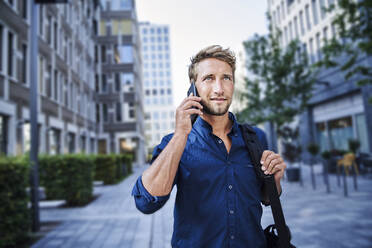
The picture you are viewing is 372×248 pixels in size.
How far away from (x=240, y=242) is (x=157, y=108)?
81.9 meters

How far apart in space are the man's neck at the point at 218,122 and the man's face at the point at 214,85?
5.2 inches

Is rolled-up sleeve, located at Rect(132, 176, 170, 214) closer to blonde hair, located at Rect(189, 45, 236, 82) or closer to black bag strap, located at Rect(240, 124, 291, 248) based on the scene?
black bag strap, located at Rect(240, 124, 291, 248)

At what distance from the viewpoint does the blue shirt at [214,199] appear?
1450mm

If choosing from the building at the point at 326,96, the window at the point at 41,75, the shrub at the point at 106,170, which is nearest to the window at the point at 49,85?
the window at the point at 41,75

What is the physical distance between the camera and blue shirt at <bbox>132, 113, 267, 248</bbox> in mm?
1450

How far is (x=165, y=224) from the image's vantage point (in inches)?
261

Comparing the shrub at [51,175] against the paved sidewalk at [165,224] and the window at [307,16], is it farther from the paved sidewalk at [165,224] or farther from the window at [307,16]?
the window at [307,16]

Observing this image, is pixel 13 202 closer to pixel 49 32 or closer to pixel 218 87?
pixel 218 87

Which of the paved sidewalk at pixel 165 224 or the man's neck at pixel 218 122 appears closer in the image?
the man's neck at pixel 218 122

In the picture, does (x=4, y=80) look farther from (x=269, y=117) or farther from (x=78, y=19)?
(x=78, y=19)

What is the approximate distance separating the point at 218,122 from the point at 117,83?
3651cm

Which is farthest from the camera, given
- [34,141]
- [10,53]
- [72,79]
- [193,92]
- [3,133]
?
[72,79]

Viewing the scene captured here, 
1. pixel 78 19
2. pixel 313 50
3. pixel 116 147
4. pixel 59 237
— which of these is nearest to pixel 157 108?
pixel 116 147

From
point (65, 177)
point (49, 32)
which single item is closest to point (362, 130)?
point (65, 177)
